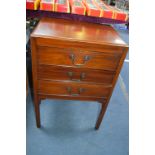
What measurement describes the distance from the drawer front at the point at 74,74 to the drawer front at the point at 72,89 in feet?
0.11

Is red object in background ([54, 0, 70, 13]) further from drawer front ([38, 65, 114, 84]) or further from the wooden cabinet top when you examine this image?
drawer front ([38, 65, 114, 84])

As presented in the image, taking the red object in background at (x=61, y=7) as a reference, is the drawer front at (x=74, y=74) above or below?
below

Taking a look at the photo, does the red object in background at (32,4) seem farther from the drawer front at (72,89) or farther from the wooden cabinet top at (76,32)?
the drawer front at (72,89)

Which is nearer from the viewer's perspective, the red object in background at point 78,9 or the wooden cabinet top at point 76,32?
the wooden cabinet top at point 76,32

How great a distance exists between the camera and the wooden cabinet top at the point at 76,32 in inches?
29.9

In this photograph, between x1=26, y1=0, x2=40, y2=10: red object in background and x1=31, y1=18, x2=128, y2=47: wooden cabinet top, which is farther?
x1=26, y1=0, x2=40, y2=10: red object in background

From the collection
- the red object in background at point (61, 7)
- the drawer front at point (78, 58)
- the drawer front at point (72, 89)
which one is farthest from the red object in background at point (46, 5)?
the drawer front at point (72, 89)

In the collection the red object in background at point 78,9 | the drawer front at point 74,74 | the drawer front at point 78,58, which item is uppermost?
the red object in background at point 78,9

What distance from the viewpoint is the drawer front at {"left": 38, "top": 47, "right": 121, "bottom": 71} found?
79 centimetres

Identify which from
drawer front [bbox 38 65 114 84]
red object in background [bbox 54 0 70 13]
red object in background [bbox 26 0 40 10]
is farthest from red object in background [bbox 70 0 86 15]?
drawer front [bbox 38 65 114 84]

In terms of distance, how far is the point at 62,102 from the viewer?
1.42 m

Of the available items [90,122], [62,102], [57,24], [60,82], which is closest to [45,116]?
[62,102]
